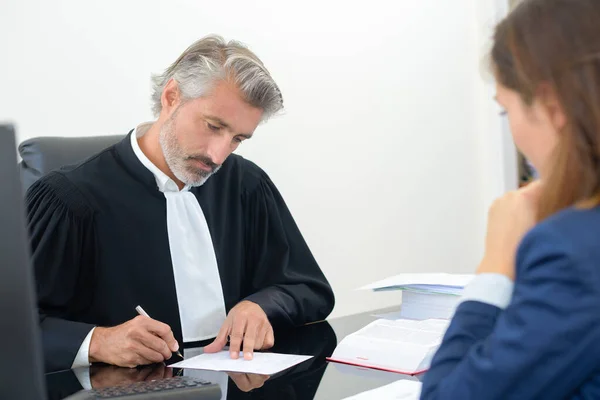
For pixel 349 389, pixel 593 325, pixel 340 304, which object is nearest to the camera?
pixel 593 325

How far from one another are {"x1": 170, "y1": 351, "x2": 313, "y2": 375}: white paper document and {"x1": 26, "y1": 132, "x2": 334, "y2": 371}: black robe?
0.30 m

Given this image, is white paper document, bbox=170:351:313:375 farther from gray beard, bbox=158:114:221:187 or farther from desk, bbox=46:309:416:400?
gray beard, bbox=158:114:221:187

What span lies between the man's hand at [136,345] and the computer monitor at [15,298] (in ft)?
2.73

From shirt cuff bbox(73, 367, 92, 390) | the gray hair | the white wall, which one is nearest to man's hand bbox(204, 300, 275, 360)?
shirt cuff bbox(73, 367, 92, 390)

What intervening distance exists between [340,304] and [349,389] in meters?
2.43

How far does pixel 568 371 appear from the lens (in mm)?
825

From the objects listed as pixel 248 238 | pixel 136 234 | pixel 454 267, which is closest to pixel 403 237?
pixel 454 267

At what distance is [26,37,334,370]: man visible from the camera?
6.63 feet

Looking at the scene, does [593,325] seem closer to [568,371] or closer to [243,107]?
[568,371]

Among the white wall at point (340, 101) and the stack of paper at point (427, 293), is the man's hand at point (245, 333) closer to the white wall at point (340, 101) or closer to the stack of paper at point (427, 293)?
the stack of paper at point (427, 293)

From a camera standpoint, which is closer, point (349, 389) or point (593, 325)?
point (593, 325)

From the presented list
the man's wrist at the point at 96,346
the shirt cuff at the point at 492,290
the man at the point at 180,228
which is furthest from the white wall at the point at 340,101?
the shirt cuff at the point at 492,290

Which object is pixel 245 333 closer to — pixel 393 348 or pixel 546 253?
pixel 393 348

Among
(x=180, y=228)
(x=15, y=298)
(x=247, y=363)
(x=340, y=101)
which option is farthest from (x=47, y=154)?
(x=340, y=101)
